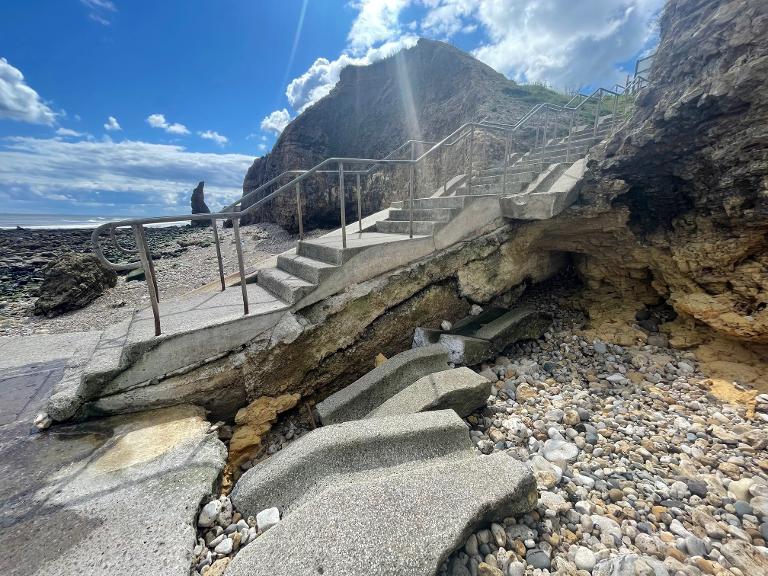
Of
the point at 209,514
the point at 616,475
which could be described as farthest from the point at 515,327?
the point at 209,514

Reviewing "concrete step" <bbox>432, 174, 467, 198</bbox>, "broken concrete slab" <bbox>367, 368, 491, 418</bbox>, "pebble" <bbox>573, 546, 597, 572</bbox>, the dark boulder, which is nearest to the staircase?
"concrete step" <bbox>432, 174, 467, 198</bbox>

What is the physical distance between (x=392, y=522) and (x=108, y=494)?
68.6 inches

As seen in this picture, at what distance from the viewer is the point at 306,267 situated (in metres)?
3.68

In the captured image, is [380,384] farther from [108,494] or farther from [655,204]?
[655,204]

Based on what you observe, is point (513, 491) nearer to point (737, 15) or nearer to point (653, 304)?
point (653, 304)

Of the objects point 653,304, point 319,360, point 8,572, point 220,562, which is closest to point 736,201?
point 653,304

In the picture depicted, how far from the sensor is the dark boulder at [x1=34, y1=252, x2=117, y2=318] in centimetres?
836

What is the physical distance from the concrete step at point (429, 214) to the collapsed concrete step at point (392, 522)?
3047 mm

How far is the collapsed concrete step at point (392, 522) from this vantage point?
4.97ft

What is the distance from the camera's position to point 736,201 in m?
3.21

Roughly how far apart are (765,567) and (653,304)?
3.63m

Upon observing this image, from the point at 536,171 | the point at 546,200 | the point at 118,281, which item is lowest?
the point at 118,281

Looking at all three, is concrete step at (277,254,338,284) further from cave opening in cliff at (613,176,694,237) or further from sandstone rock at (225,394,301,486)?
cave opening in cliff at (613,176,694,237)

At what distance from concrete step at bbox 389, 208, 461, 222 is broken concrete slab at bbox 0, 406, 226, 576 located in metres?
3.52
